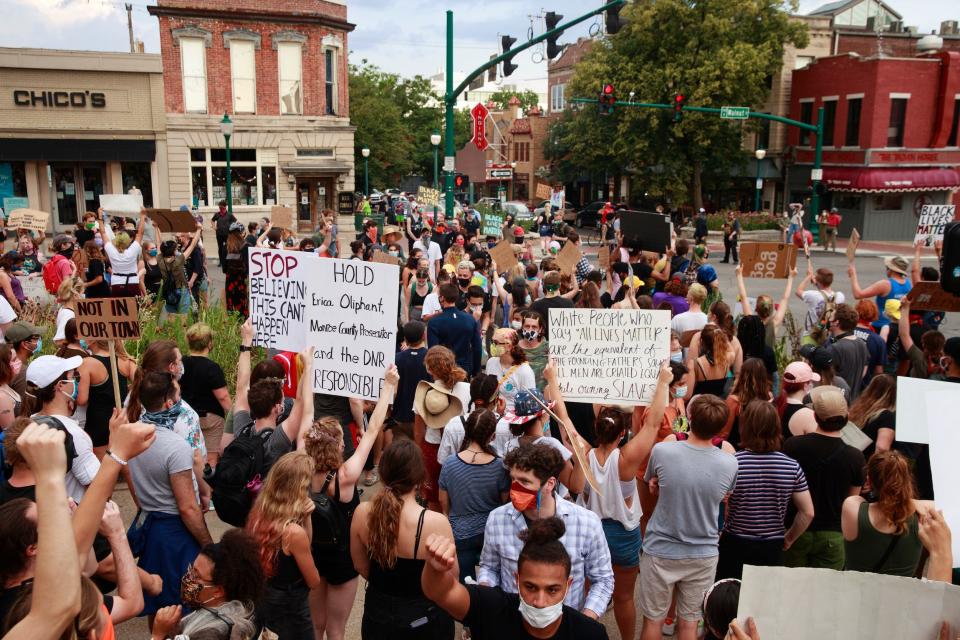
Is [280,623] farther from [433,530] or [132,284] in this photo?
[132,284]

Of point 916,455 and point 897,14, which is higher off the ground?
point 897,14

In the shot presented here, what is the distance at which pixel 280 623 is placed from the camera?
13.7 feet

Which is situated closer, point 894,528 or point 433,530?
point 433,530

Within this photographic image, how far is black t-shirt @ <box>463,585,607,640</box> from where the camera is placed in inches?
121

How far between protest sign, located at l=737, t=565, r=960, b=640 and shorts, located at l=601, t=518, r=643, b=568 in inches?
86.0

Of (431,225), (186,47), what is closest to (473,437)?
(431,225)

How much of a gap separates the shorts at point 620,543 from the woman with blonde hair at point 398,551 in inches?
52.0

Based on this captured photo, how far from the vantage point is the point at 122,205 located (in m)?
23.9

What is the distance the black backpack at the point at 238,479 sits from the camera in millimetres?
4441

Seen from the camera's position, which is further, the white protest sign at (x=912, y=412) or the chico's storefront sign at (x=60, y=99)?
the chico's storefront sign at (x=60, y=99)

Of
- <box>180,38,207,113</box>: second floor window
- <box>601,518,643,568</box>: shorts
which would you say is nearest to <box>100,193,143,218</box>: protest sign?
<box>180,38,207,113</box>: second floor window

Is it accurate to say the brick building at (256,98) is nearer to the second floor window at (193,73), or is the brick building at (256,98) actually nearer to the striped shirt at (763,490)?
the second floor window at (193,73)

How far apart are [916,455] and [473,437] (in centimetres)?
321

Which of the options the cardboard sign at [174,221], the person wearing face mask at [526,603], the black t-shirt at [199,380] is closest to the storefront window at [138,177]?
the cardboard sign at [174,221]
